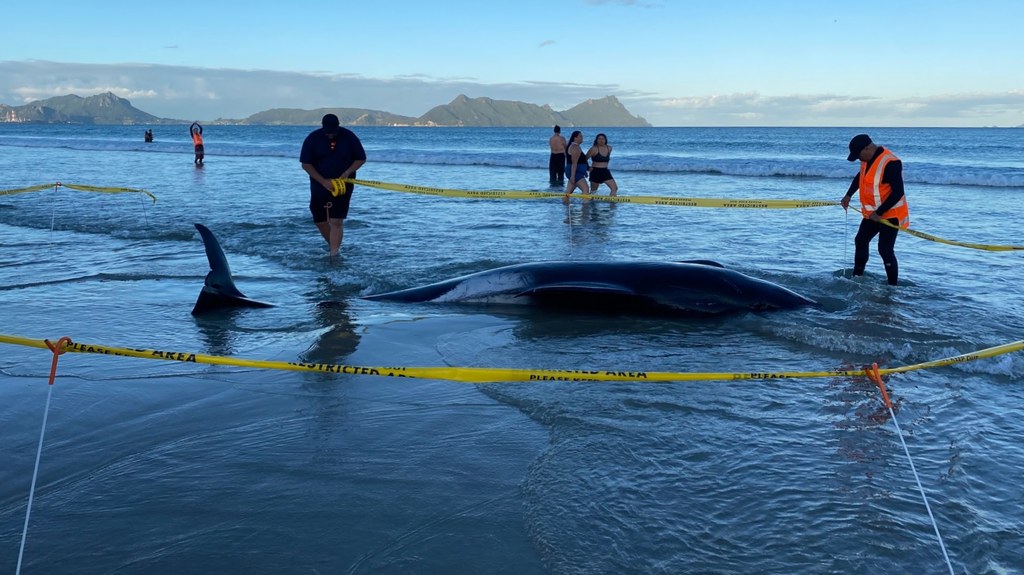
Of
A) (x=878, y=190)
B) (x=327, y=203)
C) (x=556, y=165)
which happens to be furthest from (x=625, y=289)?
(x=556, y=165)

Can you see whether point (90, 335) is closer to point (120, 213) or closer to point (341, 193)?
point (341, 193)

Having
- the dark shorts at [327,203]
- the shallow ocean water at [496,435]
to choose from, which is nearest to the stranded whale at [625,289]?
the shallow ocean water at [496,435]

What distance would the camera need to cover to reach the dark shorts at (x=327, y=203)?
10.3 meters

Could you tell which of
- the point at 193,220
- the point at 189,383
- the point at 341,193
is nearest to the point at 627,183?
the point at 193,220

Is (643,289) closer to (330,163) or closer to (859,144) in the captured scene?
(859,144)

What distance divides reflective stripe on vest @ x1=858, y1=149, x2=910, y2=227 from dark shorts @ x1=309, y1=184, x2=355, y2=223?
6.23 m

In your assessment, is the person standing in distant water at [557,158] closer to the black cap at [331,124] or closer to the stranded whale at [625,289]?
the black cap at [331,124]

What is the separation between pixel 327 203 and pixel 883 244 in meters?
6.78

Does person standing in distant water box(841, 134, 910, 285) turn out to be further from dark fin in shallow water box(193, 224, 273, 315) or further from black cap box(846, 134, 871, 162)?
dark fin in shallow water box(193, 224, 273, 315)

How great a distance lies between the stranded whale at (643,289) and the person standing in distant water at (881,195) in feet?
5.77

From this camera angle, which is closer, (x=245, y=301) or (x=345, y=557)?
(x=345, y=557)

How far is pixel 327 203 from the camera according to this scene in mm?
10375

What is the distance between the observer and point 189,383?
5496 millimetres

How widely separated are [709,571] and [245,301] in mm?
5797
